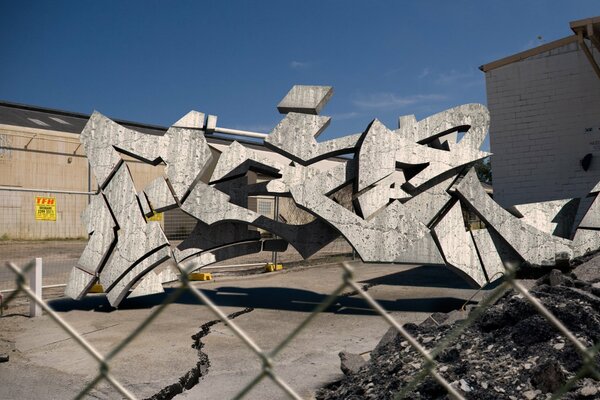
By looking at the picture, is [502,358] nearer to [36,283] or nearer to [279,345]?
[279,345]

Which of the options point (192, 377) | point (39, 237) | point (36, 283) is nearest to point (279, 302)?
point (36, 283)

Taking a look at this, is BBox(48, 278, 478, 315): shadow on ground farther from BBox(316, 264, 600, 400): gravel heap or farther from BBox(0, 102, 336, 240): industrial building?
BBox(316, 264, 600, 400): gravel heap

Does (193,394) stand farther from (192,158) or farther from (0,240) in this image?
(0,240)

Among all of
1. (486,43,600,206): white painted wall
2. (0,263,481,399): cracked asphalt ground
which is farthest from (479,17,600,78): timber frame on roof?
(0,263,481,399): cracked asphalt ground

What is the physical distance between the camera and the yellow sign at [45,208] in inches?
445

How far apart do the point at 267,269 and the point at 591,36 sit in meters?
10.0

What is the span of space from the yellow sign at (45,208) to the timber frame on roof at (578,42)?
38.9 ft

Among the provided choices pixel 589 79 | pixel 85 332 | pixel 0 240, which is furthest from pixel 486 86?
pixel 0 240

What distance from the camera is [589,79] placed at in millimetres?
13430

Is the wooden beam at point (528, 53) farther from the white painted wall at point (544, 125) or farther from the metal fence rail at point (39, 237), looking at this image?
the metal fence rail at point (39, 237)

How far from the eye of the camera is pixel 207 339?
722 centimetres

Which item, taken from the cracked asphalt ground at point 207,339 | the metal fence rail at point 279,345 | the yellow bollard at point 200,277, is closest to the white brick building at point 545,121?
the cracked asphalt ground at point 207,339

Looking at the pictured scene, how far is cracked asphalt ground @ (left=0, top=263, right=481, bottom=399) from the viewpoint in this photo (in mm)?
5336

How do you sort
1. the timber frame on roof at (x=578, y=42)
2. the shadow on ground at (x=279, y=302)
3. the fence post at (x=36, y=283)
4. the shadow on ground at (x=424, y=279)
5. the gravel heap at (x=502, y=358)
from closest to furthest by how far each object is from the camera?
the gravel heap at (x=502, y=358)
the fence post at (x=36, y=283)
the shadow on ground at (x=279, y=302)
the timber frame on roof at (x=578, y=42)
the shadow on ground at (x=424, y=279)
